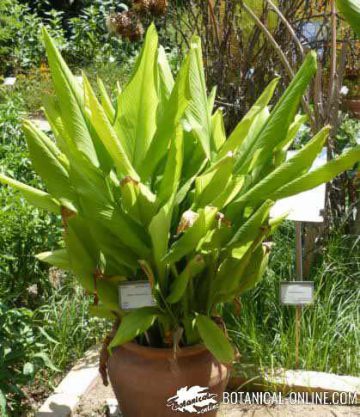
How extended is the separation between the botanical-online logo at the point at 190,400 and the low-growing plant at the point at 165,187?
174 mm

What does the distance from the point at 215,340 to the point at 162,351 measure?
0.20 meters

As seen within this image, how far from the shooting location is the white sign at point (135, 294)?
191 cm

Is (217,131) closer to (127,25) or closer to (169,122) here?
(169,122)

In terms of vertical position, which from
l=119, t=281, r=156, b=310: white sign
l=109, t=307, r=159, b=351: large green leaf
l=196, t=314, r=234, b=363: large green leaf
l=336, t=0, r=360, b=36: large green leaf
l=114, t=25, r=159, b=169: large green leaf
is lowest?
l=196, t=314, r=234, b=363: large green leaf

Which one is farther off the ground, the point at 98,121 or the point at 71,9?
the point at 71,9

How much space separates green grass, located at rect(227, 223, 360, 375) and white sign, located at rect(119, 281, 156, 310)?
2.82ft

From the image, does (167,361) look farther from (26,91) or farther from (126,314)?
(26,91)

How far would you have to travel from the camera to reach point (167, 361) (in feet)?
6.49

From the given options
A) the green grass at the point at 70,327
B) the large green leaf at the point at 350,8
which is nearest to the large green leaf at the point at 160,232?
the large green leaf at the point at 350,8

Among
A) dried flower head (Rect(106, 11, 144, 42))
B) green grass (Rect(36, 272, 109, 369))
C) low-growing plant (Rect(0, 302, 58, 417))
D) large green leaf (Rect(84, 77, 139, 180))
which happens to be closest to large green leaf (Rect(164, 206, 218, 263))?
large green leaf (Rect(84, 77, 139, 180))

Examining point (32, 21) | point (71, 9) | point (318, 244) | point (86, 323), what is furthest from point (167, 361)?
point (71, 9)

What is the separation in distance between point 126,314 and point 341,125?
234 cm

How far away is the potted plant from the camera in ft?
5.94

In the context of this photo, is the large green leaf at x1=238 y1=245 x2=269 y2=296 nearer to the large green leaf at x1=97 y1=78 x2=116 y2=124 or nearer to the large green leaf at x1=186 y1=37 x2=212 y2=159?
the large green leaf at x1=186 y1=37 x2=212 y2=159
